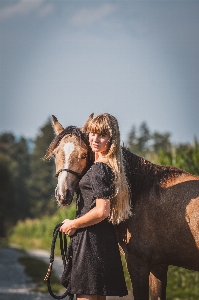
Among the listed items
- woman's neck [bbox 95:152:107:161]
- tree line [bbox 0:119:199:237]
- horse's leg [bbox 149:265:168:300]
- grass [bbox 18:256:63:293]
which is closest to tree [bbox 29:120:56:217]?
tree line [bbox 0:119:199:237]

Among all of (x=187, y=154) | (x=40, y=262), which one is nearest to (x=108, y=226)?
(x=187, y=154)

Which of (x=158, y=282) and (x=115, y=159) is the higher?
(x=115, y=159)

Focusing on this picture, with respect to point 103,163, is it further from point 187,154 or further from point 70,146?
point 187,154

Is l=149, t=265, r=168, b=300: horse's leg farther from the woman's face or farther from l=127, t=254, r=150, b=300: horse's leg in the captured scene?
the woman's face

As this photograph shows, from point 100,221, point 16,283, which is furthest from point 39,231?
point 100,221

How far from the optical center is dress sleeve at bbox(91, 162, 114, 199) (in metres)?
3.95

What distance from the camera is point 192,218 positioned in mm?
4586

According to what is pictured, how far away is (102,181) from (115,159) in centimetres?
24

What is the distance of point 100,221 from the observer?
4023 millimetres

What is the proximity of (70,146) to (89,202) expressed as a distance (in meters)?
0.65

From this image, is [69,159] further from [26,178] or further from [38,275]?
[26,178]

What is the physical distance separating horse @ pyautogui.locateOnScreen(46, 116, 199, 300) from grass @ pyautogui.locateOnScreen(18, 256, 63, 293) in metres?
5.27

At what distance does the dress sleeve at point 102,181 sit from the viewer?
3.95 meters

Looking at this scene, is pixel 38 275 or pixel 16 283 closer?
pixel 16 283
